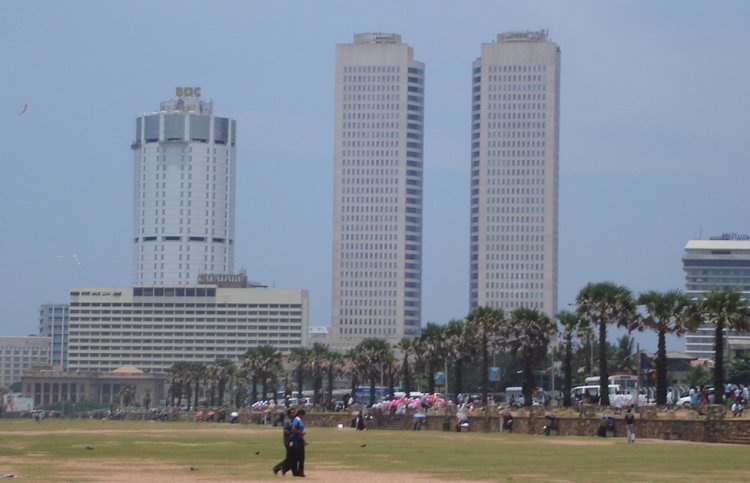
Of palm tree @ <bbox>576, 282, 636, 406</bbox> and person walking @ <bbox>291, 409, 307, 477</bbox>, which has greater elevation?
palm tree @ <bbox>576, 282, 636, 406</bbox>

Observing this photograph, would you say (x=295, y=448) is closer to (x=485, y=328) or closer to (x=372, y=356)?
(x=485, y=328)

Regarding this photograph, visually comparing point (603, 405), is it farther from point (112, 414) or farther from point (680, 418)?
point (112, 414)

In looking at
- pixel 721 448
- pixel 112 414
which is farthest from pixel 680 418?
pixel 112 414

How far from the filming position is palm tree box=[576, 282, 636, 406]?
97.1m

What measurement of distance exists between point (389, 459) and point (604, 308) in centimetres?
4652

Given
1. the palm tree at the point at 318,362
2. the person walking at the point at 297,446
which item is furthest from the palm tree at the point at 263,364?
the person walking at the point at 297,446

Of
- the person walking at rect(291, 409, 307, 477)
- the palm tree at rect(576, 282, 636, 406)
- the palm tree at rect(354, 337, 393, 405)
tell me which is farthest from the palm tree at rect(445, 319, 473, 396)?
the person walking at rect(291, 409, 307, 477)

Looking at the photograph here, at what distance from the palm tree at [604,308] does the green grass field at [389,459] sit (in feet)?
77.4

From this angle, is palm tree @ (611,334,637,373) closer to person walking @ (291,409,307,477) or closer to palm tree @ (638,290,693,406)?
palm tree @ (638,290,693,406)

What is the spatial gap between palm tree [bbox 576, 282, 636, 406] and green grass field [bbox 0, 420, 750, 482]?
929 inches

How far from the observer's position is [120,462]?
169 feet

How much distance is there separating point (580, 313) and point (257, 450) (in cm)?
4268

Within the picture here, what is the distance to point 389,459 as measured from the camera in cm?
5391

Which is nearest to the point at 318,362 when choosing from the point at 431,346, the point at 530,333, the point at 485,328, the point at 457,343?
the point at 431,346
